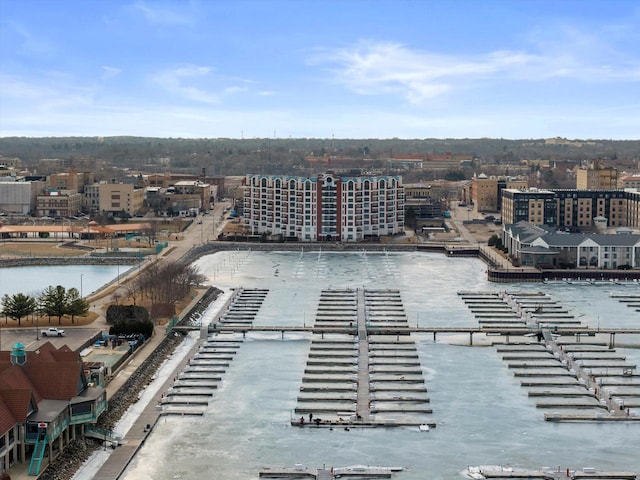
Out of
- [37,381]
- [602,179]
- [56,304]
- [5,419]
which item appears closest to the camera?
[5,419]

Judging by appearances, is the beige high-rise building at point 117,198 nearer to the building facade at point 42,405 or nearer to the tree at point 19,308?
the tree at point 19,308

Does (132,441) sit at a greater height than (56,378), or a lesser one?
lesser

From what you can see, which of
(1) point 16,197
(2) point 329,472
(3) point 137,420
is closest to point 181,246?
(1) point 16,197

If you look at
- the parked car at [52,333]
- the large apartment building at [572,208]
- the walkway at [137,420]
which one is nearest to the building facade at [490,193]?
the large apartment building at [572,208]

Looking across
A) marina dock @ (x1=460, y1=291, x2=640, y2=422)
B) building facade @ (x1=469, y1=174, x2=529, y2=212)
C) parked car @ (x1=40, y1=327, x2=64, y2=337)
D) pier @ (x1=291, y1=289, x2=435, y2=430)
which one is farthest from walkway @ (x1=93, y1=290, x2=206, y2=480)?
building facade @ (x1=469, y1=174, x2=529, y2=212)

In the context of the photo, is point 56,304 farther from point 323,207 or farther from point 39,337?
point 323,207

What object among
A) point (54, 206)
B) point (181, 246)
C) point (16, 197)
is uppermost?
point (16, 197)

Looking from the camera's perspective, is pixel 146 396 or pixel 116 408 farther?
pixel 146 396
